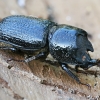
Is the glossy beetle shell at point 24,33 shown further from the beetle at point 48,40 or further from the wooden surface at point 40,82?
the wooden surface at point 40,82

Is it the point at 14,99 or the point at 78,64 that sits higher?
the point at 78,64

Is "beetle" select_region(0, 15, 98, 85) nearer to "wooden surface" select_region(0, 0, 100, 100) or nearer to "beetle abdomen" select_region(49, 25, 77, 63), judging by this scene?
"beetle abdomen" select_region(49, 25, 77, 63)

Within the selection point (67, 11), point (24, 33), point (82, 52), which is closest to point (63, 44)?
point (82, 52)

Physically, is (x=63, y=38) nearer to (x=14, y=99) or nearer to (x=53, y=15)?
(x=14, y=99)

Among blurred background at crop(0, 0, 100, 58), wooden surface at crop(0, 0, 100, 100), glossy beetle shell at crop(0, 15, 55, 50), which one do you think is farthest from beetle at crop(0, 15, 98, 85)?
blurred background at crop(0, 0, 100, 58)

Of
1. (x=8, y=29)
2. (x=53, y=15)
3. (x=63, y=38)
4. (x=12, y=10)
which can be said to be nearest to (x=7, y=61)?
(x=8, y=29)

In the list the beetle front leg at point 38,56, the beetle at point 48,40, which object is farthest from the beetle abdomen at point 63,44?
the beetle front leg at point 38,56

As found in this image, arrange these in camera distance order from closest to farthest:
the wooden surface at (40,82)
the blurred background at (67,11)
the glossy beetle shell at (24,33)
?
the wooden surface at (40,82) → the glossy beetle shell at (24,33) → the blurred background at (67,11)
